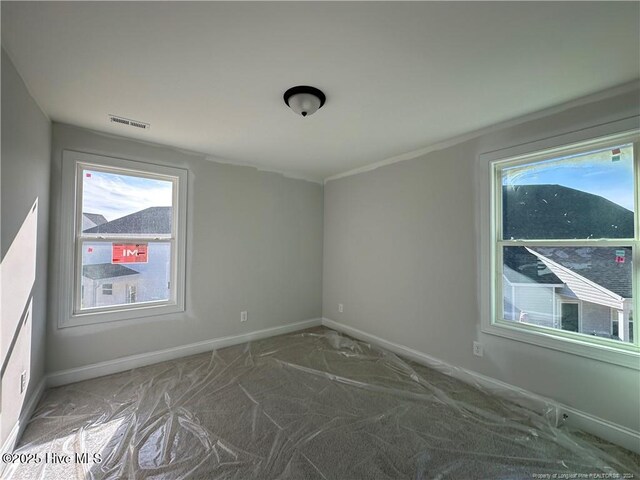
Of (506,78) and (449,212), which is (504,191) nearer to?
(449,212)

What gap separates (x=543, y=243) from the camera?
222 centimetres

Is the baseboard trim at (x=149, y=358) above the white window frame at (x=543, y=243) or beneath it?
beneath

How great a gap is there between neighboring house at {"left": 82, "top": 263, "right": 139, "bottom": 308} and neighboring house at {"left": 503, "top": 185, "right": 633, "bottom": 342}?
382 cm

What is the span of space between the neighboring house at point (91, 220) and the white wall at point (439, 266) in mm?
2867

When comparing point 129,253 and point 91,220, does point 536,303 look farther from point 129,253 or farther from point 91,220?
point 91,220

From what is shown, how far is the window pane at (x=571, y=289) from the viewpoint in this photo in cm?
189

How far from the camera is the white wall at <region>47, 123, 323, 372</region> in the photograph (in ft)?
8.27

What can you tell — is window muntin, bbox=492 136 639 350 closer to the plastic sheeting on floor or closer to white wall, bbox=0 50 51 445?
the plastic sheeting on floor

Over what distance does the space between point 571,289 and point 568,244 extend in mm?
360

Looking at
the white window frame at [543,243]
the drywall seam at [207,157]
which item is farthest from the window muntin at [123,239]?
the white window frame at [543,243]

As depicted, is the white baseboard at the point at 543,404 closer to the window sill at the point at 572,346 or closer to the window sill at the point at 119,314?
the window sill at the point at 572,346

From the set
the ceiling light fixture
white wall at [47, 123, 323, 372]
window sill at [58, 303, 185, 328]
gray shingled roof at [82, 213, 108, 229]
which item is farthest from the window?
gray shingled roof at [82, 213, 108, 229]

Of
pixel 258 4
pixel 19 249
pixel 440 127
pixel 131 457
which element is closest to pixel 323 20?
pixel 258 4

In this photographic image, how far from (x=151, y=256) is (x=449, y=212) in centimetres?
332
